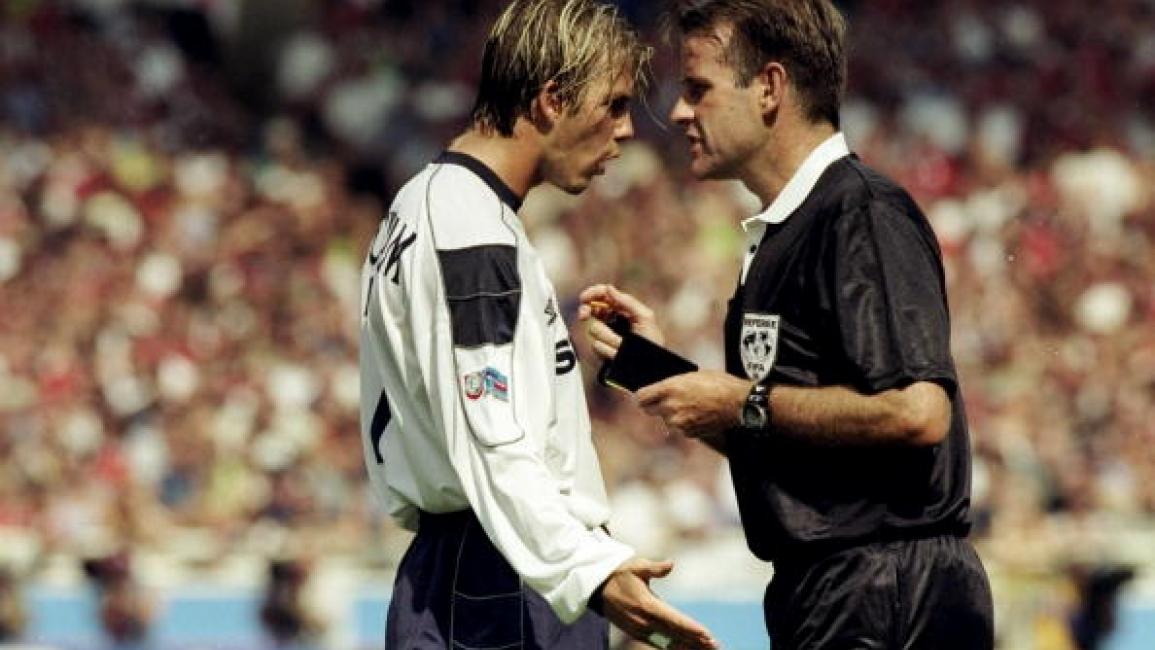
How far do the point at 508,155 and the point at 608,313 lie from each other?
430mm

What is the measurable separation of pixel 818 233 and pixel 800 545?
58cm

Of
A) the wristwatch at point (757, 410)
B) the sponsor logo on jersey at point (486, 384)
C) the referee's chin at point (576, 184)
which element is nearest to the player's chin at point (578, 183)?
the referee's chin at point (576, 184)

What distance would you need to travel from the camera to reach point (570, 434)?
4715 millimetres

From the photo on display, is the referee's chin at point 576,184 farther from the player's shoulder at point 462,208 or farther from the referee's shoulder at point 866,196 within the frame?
the referee's shoulder at point 866,196

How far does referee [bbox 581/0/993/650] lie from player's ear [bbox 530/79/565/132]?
0.30 meters

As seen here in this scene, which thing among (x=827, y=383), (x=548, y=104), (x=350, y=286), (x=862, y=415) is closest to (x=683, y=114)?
(x=548, y=104)

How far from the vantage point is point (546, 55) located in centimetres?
469

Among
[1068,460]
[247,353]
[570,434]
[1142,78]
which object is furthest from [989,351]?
[570,434]

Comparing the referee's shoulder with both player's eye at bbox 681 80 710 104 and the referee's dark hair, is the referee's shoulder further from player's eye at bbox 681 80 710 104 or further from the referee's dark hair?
player's eye at bbox 681 80 710 104

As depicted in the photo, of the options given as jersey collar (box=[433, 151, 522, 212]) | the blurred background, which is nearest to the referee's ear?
jersey collar (box=[433, 151, 522, 212])

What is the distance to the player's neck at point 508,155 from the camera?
473 centimetres

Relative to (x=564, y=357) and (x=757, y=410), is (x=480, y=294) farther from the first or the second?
(x=757, y=410)

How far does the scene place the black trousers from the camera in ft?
15.3

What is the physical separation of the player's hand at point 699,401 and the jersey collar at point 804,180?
1.06 ft
